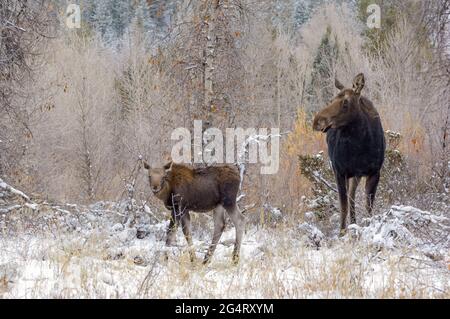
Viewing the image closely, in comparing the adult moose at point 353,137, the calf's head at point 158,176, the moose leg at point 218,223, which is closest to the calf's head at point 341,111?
the adult moose at point 353,137

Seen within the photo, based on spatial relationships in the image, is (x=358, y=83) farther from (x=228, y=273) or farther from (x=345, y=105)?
(x=228, y=273)

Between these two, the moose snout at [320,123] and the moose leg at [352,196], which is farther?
the moose leg at [352,196]

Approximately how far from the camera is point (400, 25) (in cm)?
2911

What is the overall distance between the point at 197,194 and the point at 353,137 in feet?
7.83

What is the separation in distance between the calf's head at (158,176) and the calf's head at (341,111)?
214 cm

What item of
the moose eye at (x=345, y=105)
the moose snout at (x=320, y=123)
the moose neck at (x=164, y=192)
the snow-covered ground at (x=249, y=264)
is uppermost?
the moose eye at (x=345, y=105)

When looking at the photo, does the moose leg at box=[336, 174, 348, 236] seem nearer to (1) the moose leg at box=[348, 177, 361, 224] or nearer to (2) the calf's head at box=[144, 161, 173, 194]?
(1) the moose leg at box=[348, 177, 361, 224]

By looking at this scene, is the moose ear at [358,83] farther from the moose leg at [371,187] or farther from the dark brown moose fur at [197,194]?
the dark brown moose fur at [197,194]

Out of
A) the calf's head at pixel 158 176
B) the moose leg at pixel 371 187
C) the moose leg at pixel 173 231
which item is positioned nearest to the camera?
the calf's head at pixel 158 176

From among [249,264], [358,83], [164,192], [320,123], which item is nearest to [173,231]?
[164,192]

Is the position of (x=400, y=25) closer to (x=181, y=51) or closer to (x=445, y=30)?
(x=181, y=51)

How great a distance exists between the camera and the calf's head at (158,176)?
8211 mm

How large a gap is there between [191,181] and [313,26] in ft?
163
